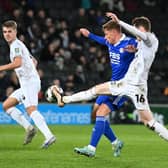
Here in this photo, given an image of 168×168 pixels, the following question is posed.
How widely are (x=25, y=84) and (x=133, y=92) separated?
2.60 metres

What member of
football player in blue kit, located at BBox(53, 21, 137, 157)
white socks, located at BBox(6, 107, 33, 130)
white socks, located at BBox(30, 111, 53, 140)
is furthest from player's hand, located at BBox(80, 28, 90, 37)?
white socks, located at BBox(6, 107, 33, 130)

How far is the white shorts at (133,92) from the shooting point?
11.1 m

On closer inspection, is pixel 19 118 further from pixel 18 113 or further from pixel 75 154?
pixel 75 154

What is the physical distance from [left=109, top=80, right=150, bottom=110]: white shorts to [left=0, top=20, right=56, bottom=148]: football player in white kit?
74.8 inches

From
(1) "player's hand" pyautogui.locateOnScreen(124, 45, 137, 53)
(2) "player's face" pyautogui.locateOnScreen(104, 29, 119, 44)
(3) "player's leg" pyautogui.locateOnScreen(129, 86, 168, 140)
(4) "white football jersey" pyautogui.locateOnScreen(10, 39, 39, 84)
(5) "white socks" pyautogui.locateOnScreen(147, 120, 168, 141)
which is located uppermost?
(2) "player's face" pyautogui.locateOnScreen(104, 29, 119, 44)

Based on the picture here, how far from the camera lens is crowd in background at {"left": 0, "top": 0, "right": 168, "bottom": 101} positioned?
2306 centimetres

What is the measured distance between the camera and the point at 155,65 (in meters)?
25.6

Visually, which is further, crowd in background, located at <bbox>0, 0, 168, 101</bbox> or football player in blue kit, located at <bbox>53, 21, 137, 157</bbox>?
crowd in background, located at <bbox>0, 0, 168, 101</bbox>

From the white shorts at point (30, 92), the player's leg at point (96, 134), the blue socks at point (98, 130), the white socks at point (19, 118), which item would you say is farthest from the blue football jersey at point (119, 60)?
the white socks at point (19, 118)

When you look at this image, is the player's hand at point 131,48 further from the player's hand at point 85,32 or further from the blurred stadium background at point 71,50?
the blurred stadium background at point 71,50

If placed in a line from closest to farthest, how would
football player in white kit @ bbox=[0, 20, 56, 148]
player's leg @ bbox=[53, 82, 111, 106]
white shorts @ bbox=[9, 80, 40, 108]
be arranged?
1. player's leg @ bbox=[53, 82, 111, 106]
2. football player in white kit @ bbox=[0, 20, 56, 148]
3. white shorts @ bbox=[9, 80, 40, 108]

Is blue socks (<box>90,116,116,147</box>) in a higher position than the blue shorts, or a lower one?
lower

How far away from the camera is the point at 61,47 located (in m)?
24.0

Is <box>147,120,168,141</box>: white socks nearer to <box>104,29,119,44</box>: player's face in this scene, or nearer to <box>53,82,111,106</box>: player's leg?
<box>53,82,111,106</box>: player's leg
